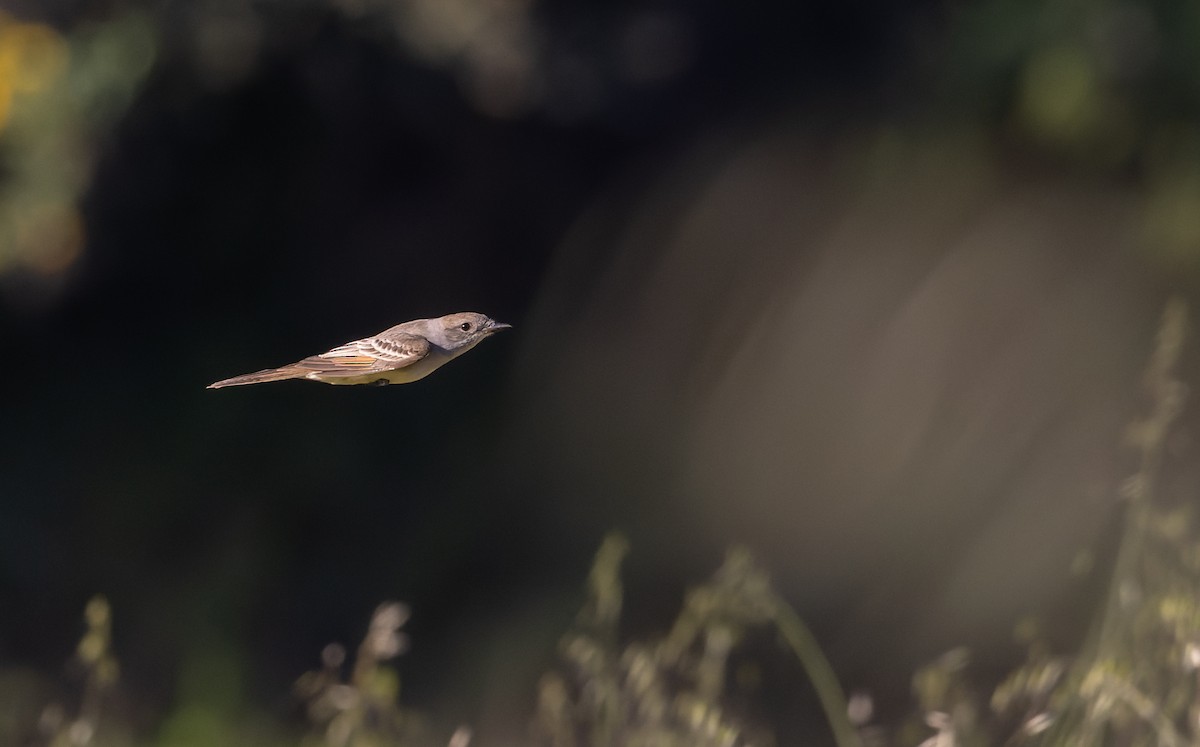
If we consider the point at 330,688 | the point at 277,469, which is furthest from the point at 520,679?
the point at 330,688

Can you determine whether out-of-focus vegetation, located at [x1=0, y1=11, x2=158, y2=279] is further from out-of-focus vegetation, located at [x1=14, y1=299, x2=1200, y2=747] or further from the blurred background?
out-of-focus vegetation, located at [x1=14, y1=299, x2=1200, y2=747]

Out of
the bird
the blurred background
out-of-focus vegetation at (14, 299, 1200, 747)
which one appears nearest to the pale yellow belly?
the bird

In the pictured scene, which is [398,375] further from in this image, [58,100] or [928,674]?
[58,100]

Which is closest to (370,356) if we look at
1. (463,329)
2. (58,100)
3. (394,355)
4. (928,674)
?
(394,355)

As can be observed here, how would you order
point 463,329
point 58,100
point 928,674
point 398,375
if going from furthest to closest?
point 58,100, point 928,674, point 463,329, point 398,375

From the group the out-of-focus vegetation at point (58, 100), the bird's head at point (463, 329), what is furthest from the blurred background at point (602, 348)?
the bird's head at point (463, 329)

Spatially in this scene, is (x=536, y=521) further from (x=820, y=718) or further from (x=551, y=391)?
(x=820, y=718)
